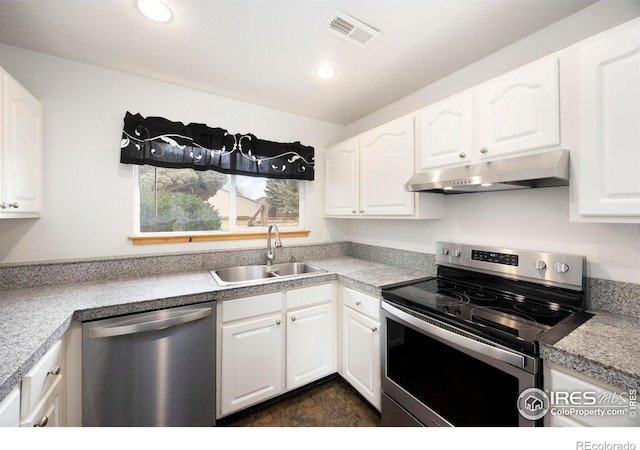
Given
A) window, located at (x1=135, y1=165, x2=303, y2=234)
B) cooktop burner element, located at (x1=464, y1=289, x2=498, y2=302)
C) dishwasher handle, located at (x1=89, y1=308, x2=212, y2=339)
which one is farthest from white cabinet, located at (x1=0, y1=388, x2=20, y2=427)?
cooktop burner element, located at (x1=464, y1=289, x2=498, y2=302)

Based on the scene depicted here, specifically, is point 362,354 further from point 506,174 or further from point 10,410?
point 10,410

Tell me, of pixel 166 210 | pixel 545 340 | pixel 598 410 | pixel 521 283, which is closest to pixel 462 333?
pixel 545 340

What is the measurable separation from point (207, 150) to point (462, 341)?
2132 millimetres

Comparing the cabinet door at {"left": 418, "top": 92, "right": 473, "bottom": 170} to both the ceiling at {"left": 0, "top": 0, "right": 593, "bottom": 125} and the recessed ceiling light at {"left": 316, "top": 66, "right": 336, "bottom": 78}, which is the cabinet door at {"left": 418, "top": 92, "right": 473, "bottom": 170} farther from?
the recessed ceiling light at {"left": 316, "top": 66, "right": 336, "bottom": 78}

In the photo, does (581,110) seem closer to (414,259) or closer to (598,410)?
(598,410)

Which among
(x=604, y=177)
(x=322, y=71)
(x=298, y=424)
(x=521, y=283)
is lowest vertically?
(x=298, y=424)

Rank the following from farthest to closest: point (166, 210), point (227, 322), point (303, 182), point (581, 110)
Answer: point (303, 182) < point (166, 210) < point (227, 322) < point (581, 110)

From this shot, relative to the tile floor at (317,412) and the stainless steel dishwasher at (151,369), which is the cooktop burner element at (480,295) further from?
the stainless steel dishwasher at (151,369)

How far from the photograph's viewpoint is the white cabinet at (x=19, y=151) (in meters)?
1.28

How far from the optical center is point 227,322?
1.62 meters

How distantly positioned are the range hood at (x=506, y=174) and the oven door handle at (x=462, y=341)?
744mm

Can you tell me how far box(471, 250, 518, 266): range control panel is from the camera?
1.54m

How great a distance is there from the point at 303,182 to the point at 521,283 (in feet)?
6.44

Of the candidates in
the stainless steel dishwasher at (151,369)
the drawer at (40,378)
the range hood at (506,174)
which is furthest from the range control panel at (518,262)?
the drawer at (40,378)
